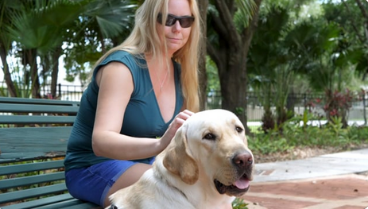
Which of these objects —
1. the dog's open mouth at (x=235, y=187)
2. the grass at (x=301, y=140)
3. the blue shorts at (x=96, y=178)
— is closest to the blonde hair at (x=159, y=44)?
the blue shorts at (x=96, y=178)

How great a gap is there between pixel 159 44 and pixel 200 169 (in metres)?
1.04

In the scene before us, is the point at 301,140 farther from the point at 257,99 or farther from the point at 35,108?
the point at 35,108

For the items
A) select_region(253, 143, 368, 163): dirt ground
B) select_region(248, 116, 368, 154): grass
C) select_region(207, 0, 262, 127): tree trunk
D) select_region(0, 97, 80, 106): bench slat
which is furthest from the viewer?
select_region(207, 0, 262, 127): tree trunk

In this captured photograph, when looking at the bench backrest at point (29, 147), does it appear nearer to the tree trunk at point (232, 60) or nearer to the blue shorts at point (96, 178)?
the blue shorts at point (96, 178)

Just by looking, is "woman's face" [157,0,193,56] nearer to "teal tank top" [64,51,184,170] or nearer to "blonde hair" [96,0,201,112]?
"blonde hair" [96,0,201,112]

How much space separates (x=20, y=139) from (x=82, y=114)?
0.61m

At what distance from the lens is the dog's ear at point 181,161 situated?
1721 mm

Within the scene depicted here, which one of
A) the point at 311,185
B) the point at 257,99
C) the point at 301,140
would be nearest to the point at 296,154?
the point at 301,140

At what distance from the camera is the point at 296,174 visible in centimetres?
664

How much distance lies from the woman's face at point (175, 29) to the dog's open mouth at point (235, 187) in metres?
1.14

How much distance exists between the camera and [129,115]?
2.42 metres

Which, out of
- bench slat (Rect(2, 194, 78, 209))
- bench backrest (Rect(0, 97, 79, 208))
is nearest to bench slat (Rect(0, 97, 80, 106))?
bench backrest (Rect(0, 97, 79, 208))

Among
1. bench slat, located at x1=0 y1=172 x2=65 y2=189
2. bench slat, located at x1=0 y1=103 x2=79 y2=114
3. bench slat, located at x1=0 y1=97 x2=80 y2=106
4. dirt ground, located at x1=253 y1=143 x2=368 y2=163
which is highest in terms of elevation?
bench slat, located at x1=0 y1=97 x2=80 y2=106

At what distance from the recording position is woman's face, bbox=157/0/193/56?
256 cm
